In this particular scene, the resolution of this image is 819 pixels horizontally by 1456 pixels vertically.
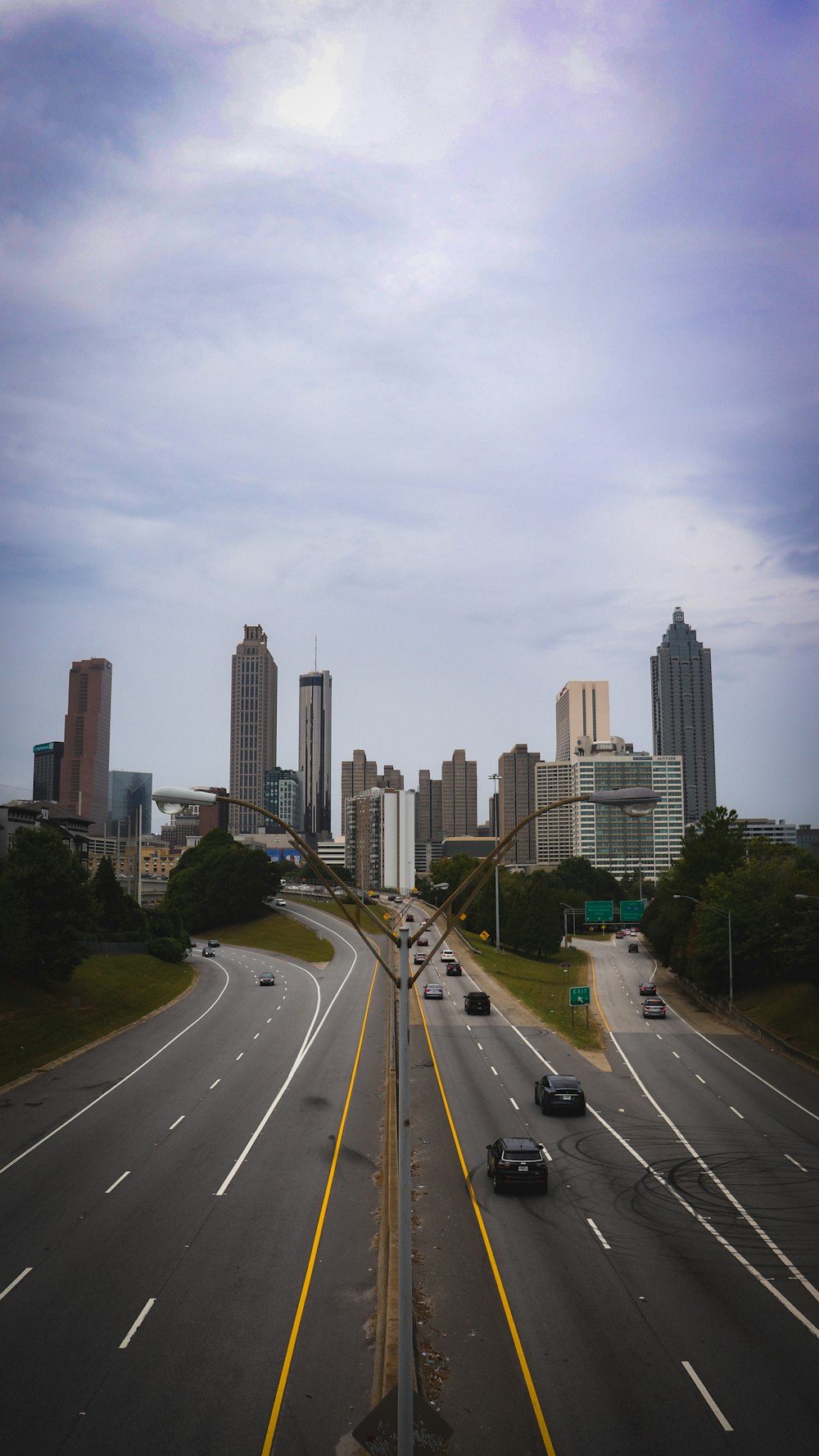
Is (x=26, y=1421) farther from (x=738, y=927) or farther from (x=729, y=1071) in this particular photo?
(x=738, y=927)

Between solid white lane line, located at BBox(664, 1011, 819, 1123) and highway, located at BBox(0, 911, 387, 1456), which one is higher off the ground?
highway, located at BBox(0, 911, 387, 1456)

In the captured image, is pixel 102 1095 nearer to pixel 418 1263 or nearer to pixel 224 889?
pixel 418 1263

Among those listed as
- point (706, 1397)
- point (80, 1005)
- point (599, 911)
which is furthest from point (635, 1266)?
point (599, 911)

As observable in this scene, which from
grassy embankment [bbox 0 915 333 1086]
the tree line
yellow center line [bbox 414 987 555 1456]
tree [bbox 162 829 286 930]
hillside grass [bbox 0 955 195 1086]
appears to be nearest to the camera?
yellow center line [bbox 414 987 555 1456]

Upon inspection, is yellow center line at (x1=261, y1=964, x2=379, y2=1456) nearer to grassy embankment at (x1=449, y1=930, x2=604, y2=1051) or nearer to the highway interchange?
the highway interchange

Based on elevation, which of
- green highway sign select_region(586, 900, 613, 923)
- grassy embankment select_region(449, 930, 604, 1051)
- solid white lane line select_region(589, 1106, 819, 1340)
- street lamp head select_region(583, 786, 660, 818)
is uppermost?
street lamp head select_region(583, 786, 660, 818)

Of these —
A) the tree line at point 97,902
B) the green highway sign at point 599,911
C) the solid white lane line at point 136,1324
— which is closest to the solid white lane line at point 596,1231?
the solid white lane line at point 136,1324

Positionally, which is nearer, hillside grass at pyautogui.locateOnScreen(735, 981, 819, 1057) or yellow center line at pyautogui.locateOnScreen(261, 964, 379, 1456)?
yellow center line at pyautogui.locateOnScreen(261, 964, 379, 1456)

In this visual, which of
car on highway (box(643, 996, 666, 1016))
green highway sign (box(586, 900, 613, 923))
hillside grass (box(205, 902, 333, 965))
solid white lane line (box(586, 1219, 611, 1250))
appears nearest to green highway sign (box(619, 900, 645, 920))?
green highway sign (box(586, 900, 613, 923))
